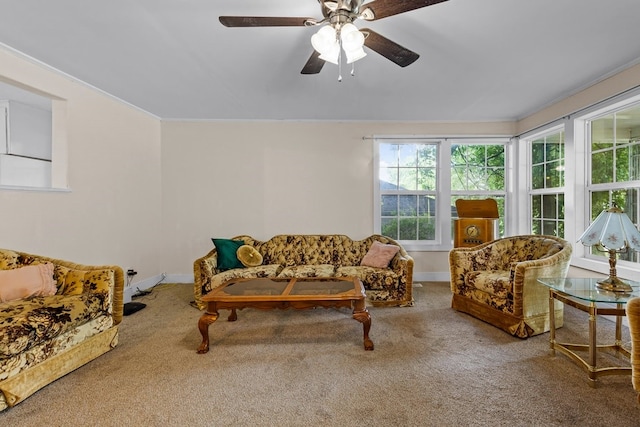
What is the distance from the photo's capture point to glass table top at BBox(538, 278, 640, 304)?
1.81 metres

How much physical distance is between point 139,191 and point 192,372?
2876 mm

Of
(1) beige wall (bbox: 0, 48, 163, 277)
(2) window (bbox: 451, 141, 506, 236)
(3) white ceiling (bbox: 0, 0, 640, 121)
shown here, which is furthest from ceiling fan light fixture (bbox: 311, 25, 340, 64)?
(2) window (bbox: 451, 141, 506, 236)

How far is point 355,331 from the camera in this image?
2.59m

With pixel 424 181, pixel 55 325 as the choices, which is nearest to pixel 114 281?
pixel 55 325

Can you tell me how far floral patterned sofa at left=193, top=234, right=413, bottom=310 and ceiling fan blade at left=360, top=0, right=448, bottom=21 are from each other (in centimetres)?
243

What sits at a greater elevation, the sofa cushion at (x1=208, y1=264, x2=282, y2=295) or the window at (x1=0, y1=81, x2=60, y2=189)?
the window at (x1=0, y1=81, x2=60, y2=189)

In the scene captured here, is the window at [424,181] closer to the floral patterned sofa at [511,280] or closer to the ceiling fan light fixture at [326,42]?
the floral patterned sofa at [511,280]

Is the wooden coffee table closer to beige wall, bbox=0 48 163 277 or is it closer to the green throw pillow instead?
the green throw pillow

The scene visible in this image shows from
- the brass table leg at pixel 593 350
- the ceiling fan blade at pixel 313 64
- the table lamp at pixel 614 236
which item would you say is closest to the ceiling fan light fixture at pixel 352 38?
the ceiling fan blade at pixel 313 64

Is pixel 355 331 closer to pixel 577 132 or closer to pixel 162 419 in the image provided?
pixel 162 419

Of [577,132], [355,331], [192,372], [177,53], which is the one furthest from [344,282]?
[577,132]

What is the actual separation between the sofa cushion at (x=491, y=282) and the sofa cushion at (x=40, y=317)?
339 centimetres

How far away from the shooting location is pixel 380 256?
11.6 feet

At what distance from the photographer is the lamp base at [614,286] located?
6.36ft
